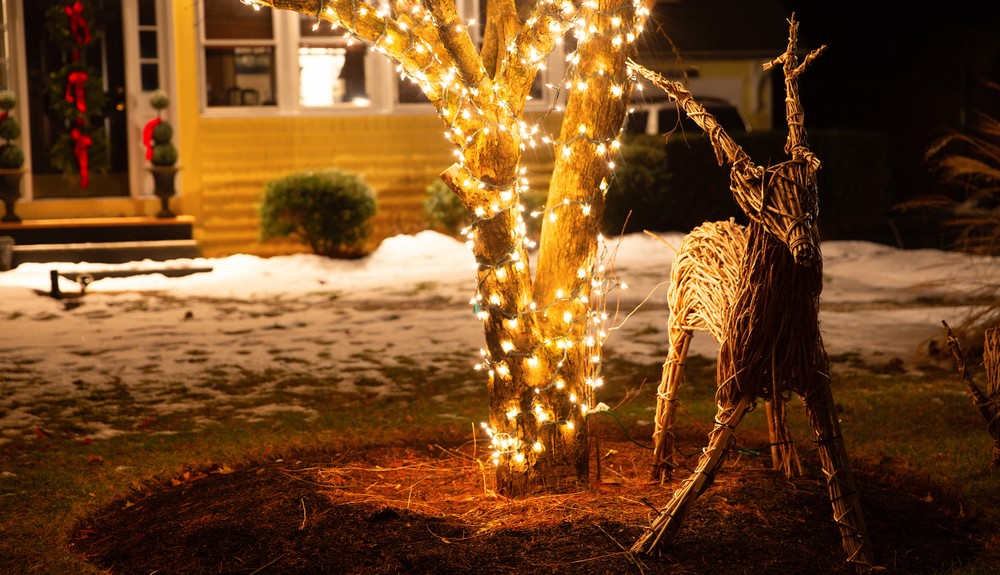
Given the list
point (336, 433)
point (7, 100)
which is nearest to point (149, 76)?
point (7, 100)

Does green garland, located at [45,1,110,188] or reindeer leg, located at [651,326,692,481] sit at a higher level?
green garland, located at [45,1,110,188]

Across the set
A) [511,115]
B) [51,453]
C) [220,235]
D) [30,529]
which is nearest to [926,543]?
[511,115]

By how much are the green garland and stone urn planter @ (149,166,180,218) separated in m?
0.80

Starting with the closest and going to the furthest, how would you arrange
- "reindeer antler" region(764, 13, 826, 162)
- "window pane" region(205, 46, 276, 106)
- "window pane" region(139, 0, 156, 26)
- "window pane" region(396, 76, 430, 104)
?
"reindeer antler" region(764, 13, 826, 162) → "window pane" region(139, 0, 156, 26) → "window pane" region(205, 46, 276, 106) → "window pane" region(396, 76, 430, 104)

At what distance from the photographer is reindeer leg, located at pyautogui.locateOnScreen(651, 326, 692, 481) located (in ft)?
15.6

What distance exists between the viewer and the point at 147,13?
13.4m

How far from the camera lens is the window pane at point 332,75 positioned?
14062 mm

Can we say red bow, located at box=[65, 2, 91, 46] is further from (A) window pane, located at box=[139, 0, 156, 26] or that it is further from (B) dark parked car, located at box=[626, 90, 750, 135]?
(B) dark parked car, located at box=[626, 90, 750, 135]

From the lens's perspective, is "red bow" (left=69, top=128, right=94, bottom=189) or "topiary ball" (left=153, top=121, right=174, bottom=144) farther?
"red bow" (left=69, top=128, right=94, bottom=189)

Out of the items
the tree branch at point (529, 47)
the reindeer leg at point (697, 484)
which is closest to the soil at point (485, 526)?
the reindeer leg at point (697, 484)

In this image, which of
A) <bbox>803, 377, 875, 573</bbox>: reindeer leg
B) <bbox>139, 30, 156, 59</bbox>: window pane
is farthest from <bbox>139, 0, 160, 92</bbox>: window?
<bbox>803, 377, 875, 573</bbox>: reindeer leg

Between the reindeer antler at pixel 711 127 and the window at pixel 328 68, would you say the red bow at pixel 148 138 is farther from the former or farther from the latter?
the reindeer antler at pixel 711 127

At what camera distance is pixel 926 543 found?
4250 mm

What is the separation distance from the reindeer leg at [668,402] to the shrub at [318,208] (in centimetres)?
878
